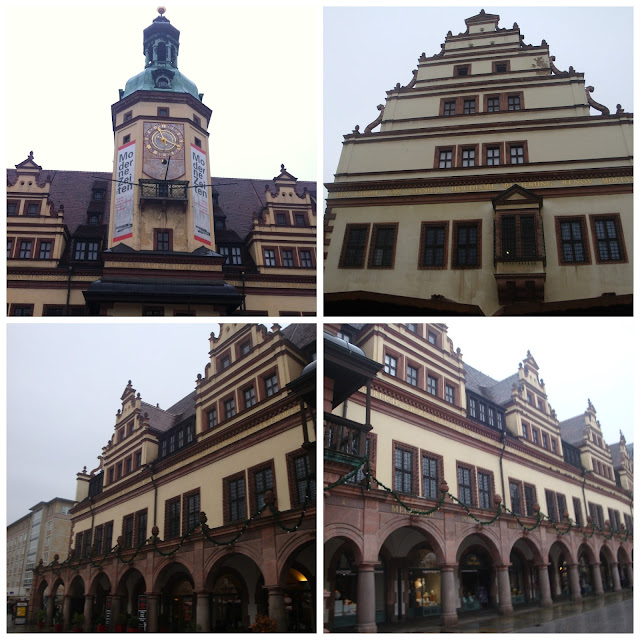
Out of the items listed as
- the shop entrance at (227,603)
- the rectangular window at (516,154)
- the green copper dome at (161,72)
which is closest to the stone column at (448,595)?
the shop entrance at (227,603)

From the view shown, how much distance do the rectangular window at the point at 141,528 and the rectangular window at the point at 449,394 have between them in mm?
4296

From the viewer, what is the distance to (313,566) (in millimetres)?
7012

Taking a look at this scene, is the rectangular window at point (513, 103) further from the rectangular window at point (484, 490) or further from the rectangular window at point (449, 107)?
the rectangular window at point (484, 490)

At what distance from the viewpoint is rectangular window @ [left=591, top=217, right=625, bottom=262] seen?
924 centimetres

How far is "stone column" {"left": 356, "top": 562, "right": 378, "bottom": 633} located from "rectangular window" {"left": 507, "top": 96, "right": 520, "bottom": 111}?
8.35 metres

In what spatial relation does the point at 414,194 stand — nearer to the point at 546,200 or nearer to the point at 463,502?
the point at 546,200

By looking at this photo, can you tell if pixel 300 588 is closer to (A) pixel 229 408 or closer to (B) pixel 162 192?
(A) pixel 229 408

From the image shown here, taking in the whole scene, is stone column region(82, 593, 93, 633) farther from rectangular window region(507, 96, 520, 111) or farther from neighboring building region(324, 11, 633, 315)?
rectangular window region(507, 96, 520, 111)

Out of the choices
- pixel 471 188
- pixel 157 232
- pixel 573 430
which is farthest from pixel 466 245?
pixel 157 232

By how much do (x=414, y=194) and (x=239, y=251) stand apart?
6184 millimetres

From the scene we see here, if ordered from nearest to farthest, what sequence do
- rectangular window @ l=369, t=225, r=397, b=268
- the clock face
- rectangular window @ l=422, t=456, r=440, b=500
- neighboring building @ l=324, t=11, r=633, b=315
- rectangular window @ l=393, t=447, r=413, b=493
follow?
rectangular window @ l=393, t=447, r=413, b=493, rectangular window @ l=422, t=456, r=440, b=500, neighboring building @ l=324, t=11, r=633, b=315, rectangular window @ l=369, t=225, r=397, b=268, the clock face

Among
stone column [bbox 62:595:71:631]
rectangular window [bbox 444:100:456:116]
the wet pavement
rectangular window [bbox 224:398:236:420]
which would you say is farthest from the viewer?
rectangular window [bbox 444:100:456:116]

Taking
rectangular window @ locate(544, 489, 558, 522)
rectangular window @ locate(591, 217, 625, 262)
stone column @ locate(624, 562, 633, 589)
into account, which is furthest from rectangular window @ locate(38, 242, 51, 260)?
stone column @ locate(624, 562, 633, 589)

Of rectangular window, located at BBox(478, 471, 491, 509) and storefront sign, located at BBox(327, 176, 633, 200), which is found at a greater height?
storefront sign, located at BBox(327, 176, 633, 200)
